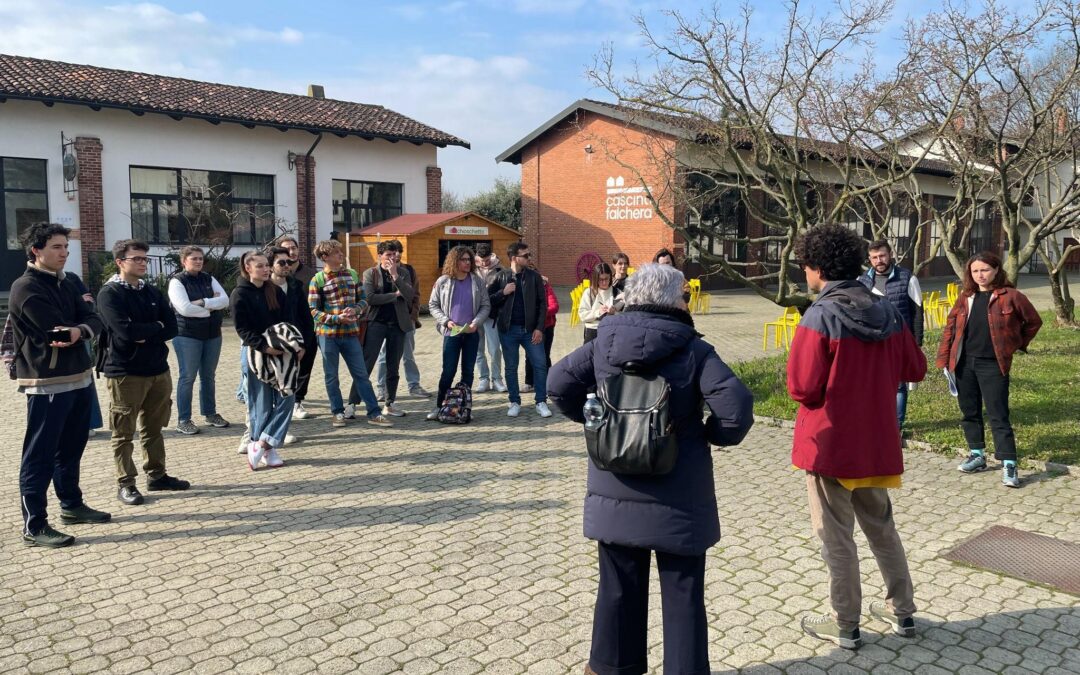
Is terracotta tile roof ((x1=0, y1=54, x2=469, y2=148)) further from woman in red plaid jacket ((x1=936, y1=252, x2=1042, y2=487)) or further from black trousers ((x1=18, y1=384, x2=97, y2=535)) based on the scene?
woman in red plaid jacket ((x1=936, y1=252, x2=1042, y2=487))

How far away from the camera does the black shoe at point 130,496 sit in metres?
5.77

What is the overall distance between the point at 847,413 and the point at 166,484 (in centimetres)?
473

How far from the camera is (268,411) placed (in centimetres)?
677

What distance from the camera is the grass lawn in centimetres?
710

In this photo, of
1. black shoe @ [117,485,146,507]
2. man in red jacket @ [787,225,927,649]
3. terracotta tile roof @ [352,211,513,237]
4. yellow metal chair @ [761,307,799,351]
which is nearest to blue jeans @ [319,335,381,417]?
black shoe @ [117,485,146,507]

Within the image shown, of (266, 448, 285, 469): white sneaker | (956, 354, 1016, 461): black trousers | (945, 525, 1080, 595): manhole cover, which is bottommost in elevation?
(945, 525, 1080, 595): manhole cover

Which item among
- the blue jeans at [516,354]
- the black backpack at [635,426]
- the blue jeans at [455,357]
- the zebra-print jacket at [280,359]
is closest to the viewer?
the black backpack at [635,426]

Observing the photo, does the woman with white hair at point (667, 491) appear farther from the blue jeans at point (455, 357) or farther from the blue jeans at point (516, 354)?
the blue jeans at point (516, 354)

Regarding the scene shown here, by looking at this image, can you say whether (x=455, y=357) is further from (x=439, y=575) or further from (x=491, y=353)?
(x=439, y=575)

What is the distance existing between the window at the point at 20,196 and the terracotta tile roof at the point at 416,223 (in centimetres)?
778

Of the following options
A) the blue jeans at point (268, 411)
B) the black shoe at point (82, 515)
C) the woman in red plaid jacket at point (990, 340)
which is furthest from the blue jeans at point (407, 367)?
the woman in red plaid jacket at point (990, 340)

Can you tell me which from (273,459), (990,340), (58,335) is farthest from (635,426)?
(273,459)

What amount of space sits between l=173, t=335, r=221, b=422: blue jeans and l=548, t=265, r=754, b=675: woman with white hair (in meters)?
5.88

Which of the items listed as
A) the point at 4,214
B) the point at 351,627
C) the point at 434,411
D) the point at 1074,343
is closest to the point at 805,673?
the point at 351,627
